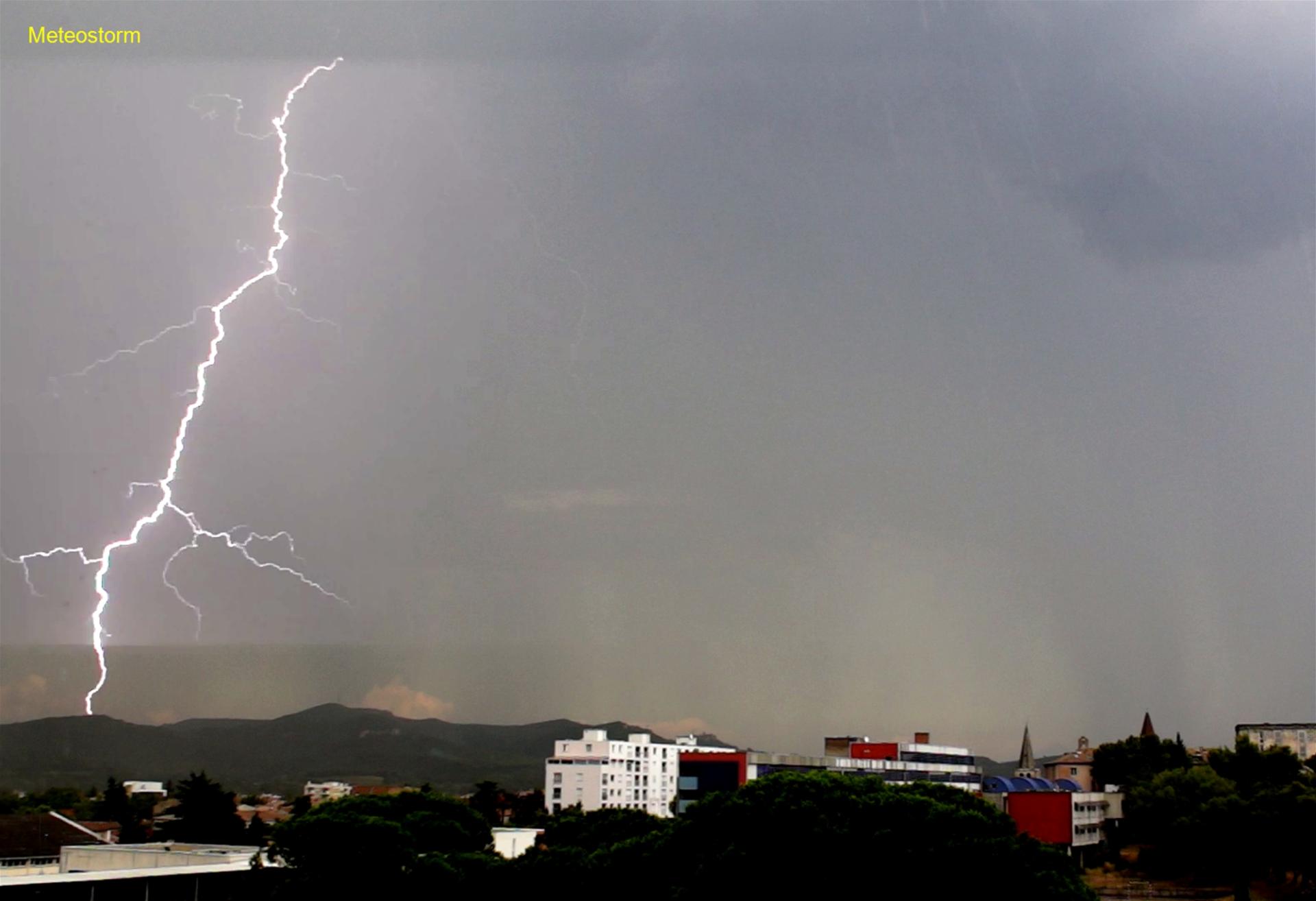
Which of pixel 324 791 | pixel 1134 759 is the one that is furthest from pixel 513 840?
pixel 324 791

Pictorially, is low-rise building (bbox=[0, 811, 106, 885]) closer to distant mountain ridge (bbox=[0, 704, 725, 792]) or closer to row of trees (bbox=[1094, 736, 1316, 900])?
row of trees (bbox=[1094, 736, 1316, 900])

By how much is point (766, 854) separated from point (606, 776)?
20.8 metres

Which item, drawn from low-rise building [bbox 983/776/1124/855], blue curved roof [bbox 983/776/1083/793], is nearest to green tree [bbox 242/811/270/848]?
low-rise building [bbox 983/776/1124/855]

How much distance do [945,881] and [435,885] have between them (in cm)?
585

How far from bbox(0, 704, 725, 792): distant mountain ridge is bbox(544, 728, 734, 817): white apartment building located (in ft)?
91.8

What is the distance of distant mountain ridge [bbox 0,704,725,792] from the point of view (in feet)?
180

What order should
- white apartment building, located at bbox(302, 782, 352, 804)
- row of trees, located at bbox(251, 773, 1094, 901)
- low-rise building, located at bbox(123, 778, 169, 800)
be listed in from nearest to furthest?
row of trees, located at bbox(251, 773, 1094, 901)
low-rise building, located at bbox(123, 778, 169, 800)
white apartment building, located at bbox(302, 782, 352, 804)

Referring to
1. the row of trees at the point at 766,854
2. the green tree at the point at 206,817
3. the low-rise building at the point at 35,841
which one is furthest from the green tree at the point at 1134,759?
the low-rise building at the point at 35,841

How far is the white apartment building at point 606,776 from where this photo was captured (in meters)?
31.4

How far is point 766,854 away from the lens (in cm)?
1112

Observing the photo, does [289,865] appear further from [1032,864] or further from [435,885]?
[1032,864]

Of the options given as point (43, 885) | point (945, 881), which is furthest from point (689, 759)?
point (945, 881)

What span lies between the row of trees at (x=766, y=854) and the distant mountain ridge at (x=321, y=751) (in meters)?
42.6

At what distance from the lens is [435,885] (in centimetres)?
1367
